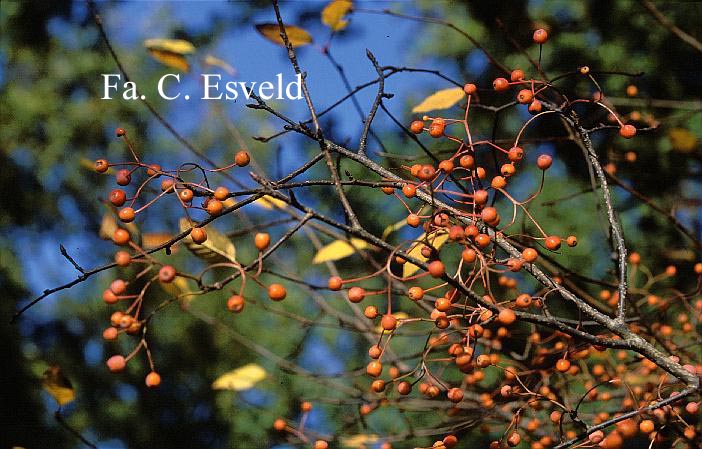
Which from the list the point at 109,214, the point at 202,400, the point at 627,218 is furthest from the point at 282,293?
the point at 202,400

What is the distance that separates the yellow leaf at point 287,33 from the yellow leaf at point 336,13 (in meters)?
0.05

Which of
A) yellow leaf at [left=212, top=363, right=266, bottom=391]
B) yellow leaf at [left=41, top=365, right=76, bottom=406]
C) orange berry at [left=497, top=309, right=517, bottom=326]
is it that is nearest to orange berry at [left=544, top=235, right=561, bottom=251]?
orange berry at [left=497, top=309, right=517, bottom=326]

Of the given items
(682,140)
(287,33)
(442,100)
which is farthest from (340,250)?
(682,140)

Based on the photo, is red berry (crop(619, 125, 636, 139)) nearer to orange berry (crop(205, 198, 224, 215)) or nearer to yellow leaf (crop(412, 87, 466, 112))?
yellow leaf (crop(412, 87, 466, 112))

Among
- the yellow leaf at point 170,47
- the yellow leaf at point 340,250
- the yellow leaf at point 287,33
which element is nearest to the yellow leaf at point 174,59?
the yellow leaf at point 170,47

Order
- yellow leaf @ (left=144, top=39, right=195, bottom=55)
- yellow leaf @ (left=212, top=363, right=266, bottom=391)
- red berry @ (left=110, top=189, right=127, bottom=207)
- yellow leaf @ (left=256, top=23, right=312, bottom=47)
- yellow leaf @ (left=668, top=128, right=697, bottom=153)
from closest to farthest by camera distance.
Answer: red berry @ (left=110, top=189, right=127, bottom=207), yellow leaf @ (left=256, top=23, right=312, bottom=47), yellow leaf @ (left=144, top=39, right=195, bottom=55), yellow leaf @ (left=212, top=363, right=266, bottom=391), yellow leaf @ (left=668, top=128, right=697, bottom=153)

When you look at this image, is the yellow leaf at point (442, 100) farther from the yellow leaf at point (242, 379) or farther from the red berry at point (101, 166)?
the yellow leaf at point (242, 379)

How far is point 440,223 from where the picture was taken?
21.1 inches

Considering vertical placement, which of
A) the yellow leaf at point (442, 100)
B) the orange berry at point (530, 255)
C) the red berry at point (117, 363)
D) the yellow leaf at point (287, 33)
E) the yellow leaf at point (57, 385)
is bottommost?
the yellow leaf at point (57, 385)

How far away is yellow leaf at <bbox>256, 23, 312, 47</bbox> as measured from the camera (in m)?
1.02

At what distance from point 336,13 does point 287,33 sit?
9 centimetres

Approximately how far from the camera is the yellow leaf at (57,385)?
0.90m

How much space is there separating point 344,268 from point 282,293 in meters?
2.42

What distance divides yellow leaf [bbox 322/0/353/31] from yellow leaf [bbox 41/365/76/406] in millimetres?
673
